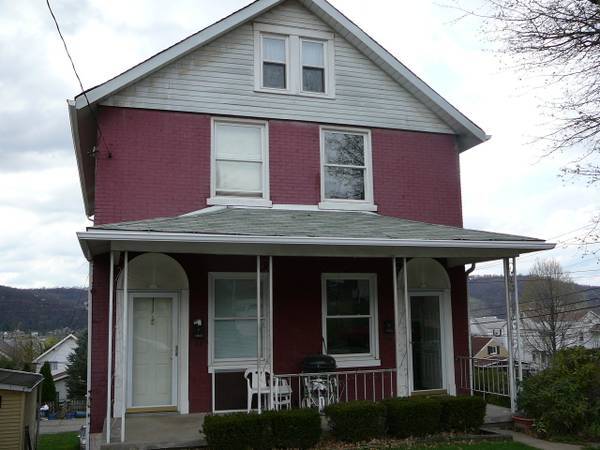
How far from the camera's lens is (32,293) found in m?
65.9

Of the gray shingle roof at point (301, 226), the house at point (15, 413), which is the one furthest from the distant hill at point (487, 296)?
the gray shingle roof at point (301, 226)

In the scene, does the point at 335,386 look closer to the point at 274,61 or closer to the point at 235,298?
the point at 235,298

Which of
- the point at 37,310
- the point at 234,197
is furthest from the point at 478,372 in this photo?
the point at 37,310

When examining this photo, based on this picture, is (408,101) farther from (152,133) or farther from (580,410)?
(580,410)

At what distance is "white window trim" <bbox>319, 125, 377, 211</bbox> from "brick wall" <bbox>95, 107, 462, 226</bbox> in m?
0.10

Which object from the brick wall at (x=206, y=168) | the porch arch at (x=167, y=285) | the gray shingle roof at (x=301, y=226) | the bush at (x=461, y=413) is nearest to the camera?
the gray shingle roof at (x=301, y=226)

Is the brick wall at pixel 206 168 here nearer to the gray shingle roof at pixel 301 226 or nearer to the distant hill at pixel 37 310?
the gray shingle roof at pixel 301 226

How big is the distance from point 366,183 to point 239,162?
2.50m

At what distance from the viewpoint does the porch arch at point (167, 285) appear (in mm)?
9898

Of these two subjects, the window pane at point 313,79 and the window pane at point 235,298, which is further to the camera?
the window pane at point 313,79

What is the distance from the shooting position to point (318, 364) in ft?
33.0

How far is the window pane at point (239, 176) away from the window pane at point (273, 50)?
2089mm

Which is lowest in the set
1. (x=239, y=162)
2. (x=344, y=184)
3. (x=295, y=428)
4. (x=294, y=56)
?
(x=295, y=428)

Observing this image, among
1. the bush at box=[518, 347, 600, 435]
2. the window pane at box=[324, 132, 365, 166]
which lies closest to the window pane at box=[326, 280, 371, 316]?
the window pane at box=[324, 132, 365, 166]
